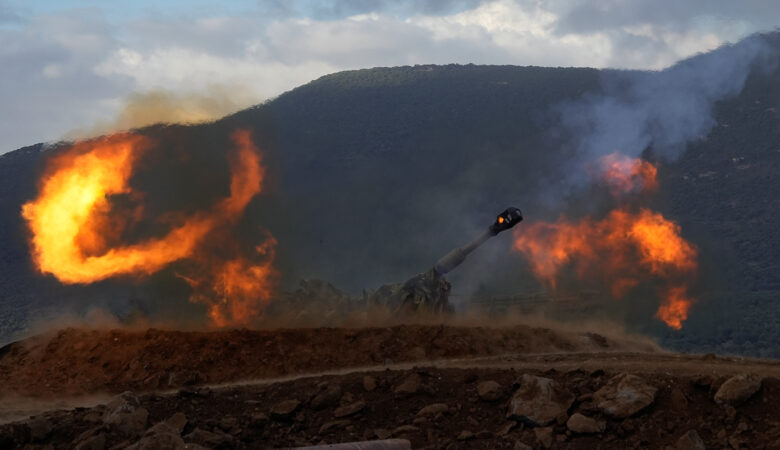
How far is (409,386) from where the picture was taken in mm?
16344

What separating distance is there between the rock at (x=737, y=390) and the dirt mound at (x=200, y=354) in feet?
35.1

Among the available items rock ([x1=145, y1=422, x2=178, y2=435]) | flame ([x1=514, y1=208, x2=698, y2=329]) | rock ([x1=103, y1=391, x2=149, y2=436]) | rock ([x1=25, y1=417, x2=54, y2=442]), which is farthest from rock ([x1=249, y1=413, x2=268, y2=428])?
flame ([x1=514, y1=208, x2=698, y2=329])

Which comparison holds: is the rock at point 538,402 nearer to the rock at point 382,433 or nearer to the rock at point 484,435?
the rock at point 484,435

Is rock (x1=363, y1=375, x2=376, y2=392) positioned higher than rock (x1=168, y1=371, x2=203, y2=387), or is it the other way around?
rock (x1=363, y1=375, x2=376, y2=392)

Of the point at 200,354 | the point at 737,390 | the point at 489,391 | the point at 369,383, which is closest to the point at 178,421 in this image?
the point at 369,383

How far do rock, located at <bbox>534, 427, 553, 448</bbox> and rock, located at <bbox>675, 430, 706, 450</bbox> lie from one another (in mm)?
1968

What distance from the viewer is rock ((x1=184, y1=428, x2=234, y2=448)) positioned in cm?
1365

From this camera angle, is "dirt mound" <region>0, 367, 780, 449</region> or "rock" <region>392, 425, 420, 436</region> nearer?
"dirt mound" <region>0, 367, 780, 449</region>

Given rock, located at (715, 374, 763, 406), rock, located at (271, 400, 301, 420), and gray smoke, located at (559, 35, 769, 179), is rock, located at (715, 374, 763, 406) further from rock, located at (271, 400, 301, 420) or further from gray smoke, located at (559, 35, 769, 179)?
gray smoke, located at (559, 35, 769, 179)

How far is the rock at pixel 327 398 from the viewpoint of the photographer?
16003 mm

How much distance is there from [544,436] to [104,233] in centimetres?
2045

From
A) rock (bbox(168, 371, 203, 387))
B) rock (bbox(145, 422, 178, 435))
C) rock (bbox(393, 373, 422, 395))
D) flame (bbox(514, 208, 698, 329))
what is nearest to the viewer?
rock (bbox(145, 422, 178, 435))

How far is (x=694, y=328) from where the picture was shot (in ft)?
163

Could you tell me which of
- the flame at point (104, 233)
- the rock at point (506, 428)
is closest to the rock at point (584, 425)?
the rock at point (506, 428)
